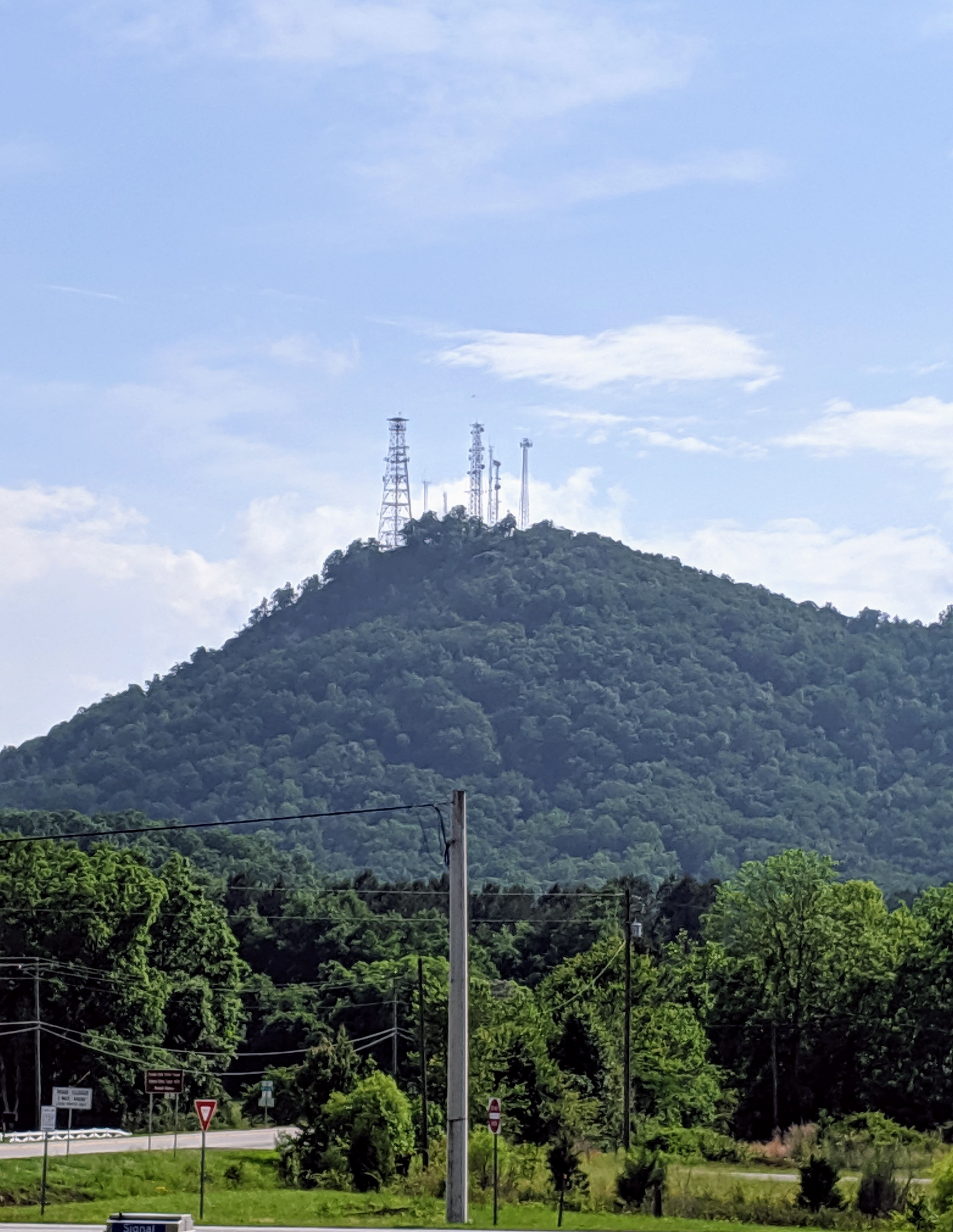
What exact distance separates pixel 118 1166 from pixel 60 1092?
15.8m

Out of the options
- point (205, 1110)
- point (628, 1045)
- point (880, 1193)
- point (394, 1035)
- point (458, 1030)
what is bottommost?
point (394, 1035)

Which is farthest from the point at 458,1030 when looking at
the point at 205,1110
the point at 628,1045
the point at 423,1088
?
the point at 423,1088

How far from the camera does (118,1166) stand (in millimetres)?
49938

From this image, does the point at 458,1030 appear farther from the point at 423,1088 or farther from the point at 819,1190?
the point at 423,1088

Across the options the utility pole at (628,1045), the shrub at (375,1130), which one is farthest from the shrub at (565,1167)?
the utility pole at (628,1045)

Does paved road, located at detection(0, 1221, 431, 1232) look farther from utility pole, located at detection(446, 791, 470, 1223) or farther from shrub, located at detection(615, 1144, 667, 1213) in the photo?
shrub, located at detection(615, 1144, 667, 1213)

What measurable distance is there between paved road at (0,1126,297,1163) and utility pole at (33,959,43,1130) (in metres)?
1.96

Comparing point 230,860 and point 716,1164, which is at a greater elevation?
point 230,860

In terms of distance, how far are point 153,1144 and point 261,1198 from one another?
24.5 metres

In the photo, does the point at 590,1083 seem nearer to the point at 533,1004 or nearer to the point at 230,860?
the point at 533,1004

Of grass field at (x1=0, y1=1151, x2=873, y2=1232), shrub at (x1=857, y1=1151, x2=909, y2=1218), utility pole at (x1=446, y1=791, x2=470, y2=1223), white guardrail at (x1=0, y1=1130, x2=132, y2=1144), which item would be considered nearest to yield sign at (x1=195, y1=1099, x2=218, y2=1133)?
grass field at (x1=0, y1=1151, x2=873, y2=1232)

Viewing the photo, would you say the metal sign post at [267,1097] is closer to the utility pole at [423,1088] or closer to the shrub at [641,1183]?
the utility pole at [423,1088]

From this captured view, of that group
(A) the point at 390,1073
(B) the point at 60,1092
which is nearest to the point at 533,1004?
(A) the point at 390,1073

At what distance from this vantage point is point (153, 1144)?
214 ft
